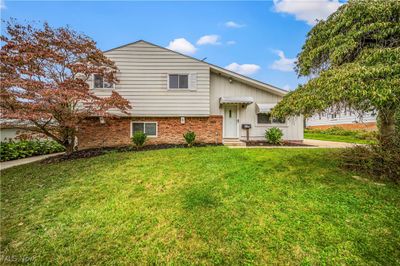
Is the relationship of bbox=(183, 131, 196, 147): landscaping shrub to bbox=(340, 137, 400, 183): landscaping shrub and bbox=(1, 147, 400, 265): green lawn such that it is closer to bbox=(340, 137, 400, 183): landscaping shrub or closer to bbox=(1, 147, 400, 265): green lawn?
bbox=(1, 147, 400, 265): green lawn

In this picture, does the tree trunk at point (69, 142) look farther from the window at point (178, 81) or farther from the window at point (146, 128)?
the window at point (178, 81)

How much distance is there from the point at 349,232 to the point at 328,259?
84 cm

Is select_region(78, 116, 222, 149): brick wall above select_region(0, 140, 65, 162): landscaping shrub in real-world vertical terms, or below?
above

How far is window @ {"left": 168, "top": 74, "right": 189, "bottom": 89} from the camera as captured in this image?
11.7m

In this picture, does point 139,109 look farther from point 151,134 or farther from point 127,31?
point 127,31

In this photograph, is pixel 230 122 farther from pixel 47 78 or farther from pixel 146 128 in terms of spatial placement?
pixel 47 78

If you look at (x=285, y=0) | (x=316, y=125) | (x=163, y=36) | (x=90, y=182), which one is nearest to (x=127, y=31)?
(x=163, y=36)

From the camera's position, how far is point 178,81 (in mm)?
11695

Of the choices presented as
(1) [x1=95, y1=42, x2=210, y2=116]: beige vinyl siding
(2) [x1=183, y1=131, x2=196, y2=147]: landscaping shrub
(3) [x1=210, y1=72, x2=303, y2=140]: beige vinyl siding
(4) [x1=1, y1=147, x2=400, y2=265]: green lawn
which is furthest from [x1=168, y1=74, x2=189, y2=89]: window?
(4) [x1=1, y1=147, x2=400, y2=265]: green lawn

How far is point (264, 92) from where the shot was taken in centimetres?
1267

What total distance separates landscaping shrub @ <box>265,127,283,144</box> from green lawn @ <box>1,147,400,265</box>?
17.5 ft

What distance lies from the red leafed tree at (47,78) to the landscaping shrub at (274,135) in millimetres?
8848

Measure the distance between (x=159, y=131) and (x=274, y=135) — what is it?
7.18 metres

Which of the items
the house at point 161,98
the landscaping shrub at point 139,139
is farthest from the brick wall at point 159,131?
the landscaping shrub at point 139,139
